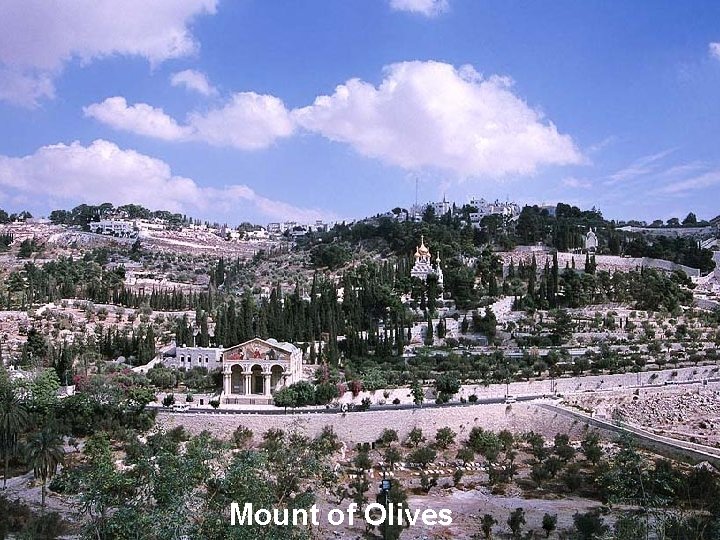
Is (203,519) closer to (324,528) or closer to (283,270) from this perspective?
(324,528)

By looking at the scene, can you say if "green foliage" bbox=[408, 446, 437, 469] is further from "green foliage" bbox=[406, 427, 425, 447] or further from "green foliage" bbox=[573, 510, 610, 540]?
"green foliage" bbox=[573, 510, 610, 540]

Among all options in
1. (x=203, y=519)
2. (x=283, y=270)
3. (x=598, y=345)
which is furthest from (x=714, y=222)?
(x=203, y=519)

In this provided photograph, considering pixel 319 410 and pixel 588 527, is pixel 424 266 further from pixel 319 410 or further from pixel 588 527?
pixel 588 527

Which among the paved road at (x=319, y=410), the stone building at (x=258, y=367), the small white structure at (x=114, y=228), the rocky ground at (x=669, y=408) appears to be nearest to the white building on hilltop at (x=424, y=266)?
the rocky ground at (x=669, y=408)

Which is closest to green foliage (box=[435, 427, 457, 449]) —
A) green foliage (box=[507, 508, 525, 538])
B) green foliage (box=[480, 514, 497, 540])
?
green foliage (box=[507, 508, 525, 538])

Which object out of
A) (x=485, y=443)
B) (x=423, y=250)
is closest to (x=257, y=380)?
(x=485, y=443)
